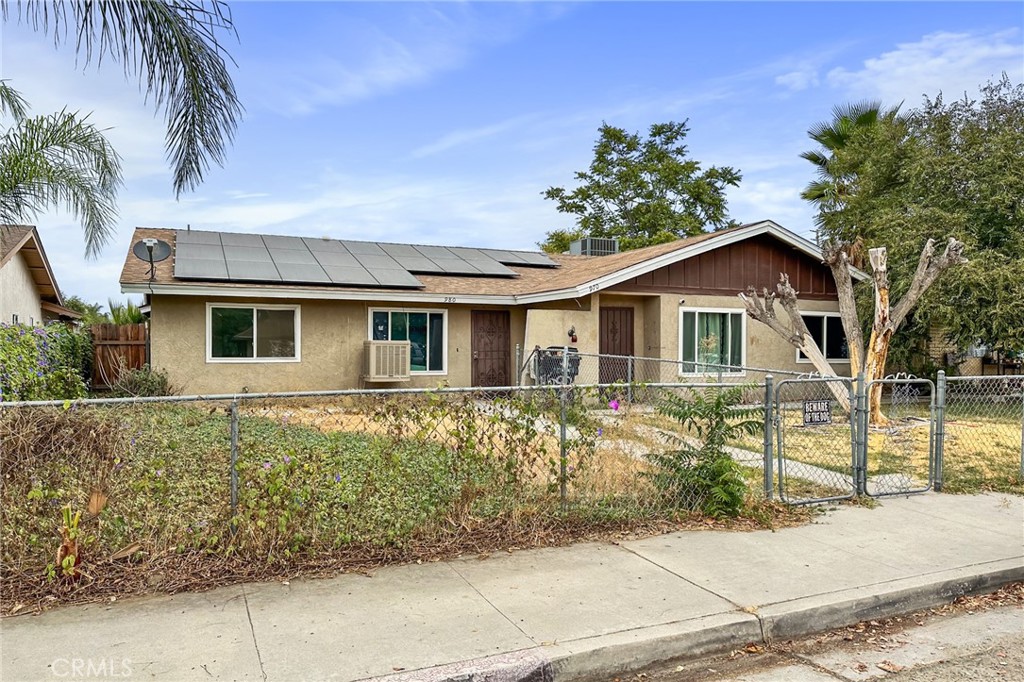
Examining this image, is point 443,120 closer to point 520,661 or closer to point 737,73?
point 737,73

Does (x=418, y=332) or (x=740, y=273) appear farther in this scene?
(x=740, y=273)

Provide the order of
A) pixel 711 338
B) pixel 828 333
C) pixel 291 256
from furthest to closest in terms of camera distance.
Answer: pixel 828 333 < pixel 711 338 < pixel 291 256

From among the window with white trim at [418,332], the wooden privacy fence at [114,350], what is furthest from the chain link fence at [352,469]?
the wooden privacy fence at [114,350]

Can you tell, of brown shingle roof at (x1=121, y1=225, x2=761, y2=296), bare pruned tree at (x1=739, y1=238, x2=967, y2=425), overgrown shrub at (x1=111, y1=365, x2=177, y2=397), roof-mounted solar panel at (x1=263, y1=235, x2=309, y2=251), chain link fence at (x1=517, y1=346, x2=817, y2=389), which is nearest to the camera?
bare pruned tree at (x1=739, y1=238, x2=967, y2=425)

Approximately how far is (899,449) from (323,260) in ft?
39.2

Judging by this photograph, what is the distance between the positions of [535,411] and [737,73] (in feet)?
38.1

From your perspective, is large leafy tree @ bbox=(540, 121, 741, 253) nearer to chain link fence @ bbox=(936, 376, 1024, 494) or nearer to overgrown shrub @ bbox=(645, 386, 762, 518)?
chain link fence @ bbox=(936, 376, 1024, 494)

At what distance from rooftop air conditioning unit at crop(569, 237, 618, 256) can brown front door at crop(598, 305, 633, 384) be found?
613cm

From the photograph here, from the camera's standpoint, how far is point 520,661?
3.28m

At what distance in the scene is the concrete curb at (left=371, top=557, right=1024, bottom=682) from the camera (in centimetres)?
324

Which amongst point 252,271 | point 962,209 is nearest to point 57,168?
point 252,271

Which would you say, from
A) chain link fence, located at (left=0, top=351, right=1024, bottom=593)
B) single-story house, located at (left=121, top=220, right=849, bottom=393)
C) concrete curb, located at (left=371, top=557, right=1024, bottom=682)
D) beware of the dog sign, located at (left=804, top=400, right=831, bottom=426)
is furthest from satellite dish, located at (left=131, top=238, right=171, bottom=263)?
concrete curb, located at (left=371, top=557, right=1024, bottom=682)

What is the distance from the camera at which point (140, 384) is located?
11969 millimetres

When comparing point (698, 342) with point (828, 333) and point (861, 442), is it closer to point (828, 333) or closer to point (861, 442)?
point (828, 333)
